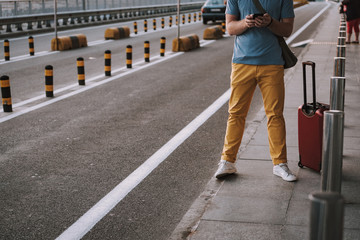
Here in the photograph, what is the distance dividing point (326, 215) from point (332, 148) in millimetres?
925

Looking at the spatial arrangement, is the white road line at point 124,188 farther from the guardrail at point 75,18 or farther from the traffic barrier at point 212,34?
the guardrail at point 75,18

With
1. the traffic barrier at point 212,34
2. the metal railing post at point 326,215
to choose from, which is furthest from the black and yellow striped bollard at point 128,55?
the metal railing post at point 326,215

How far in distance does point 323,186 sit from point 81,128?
5.72 m

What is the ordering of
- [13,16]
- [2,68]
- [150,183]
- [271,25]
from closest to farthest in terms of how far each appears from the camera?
[271,25], [150,183], [2,68], [13,16]

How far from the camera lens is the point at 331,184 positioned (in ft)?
9.23

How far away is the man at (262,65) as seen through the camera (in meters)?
5.29

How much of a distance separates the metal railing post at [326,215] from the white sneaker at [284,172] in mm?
3423

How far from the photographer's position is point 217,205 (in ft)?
15.5

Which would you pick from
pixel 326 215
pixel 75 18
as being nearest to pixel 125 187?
pixel 326 215

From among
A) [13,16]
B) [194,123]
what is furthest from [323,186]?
[13,16]

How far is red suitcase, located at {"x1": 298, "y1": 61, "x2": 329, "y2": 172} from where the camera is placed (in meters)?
5.42

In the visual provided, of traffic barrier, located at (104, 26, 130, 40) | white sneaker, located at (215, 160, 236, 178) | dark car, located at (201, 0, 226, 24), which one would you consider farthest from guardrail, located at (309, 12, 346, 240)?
dark car, located at (201, 0, 226, 24)

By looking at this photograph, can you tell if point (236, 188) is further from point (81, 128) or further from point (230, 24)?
point (81, 128)

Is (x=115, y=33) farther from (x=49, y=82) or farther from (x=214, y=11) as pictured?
(x=49, y=82)
